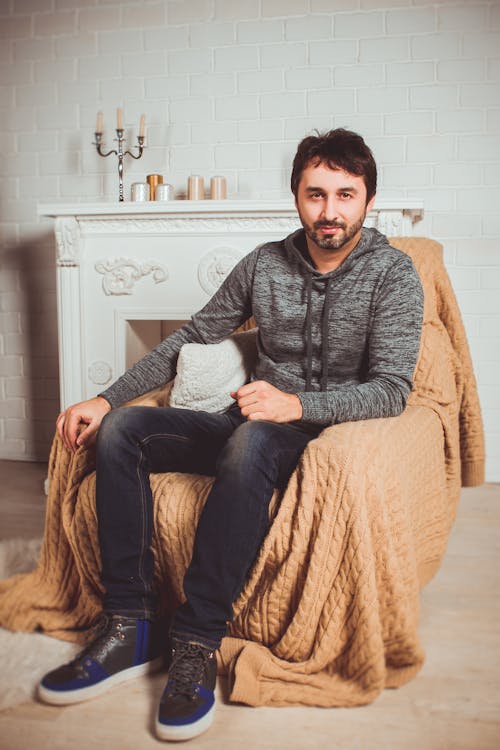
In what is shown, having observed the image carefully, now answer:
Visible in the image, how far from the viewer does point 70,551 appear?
5.30 feet

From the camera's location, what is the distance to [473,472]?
2.02 m

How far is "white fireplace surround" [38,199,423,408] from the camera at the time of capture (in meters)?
2.59

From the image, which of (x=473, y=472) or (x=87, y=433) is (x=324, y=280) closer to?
(x=87, y=433)

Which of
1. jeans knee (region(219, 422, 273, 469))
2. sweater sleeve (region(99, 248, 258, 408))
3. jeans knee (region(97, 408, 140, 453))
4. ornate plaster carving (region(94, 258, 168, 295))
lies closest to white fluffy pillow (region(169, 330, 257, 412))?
sweater sleeve (region(99, 248, 258, 408))

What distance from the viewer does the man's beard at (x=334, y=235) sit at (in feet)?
5.12

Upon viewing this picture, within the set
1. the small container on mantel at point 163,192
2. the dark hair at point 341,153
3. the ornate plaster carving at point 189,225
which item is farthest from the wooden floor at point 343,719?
the small container on mantel at point 163,192

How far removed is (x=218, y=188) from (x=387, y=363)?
1516 mm

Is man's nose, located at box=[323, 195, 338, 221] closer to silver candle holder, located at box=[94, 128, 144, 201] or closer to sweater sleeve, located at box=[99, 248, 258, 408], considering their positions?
sweater sleeve, located at box=[99, 248, 258, 408]

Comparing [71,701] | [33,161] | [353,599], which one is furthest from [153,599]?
[33,161]

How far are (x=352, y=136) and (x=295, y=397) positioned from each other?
24.6 inches

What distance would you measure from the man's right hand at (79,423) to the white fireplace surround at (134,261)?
116cm

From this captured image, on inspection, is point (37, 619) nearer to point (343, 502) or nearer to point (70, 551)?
point (70, 551)

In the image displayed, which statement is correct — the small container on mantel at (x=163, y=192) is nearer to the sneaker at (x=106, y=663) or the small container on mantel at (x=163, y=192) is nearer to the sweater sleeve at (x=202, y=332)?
the sweater sleeve at (x=202, y=332)

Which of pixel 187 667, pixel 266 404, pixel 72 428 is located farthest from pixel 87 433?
pixel 187 667
